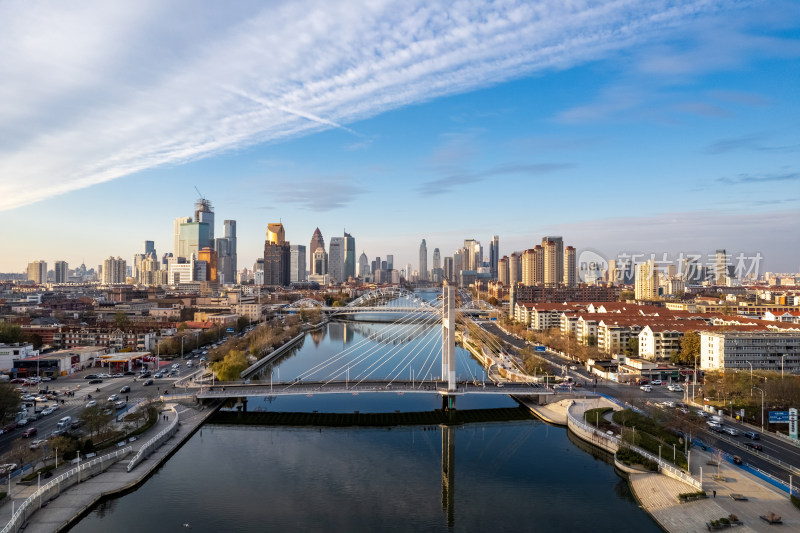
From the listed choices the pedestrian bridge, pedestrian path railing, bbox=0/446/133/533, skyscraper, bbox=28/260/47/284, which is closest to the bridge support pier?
the pedestrian bridge

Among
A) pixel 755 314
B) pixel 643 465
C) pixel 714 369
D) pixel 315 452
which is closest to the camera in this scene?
pixel 643 465

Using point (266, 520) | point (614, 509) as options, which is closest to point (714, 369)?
point (614, 509)

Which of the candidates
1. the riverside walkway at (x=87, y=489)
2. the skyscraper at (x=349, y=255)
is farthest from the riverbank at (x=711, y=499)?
the skyscraper at (x=349, y=255)

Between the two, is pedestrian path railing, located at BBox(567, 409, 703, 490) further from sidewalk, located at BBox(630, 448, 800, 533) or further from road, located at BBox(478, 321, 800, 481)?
road, located at BBox(478, 321, 800, 481)

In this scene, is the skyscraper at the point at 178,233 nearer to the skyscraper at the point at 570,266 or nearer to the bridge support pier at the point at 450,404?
the skyscraper at the point at 570,266

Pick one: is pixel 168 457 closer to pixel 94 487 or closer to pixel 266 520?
pixel 94 487

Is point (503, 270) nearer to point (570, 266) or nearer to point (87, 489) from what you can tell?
point (570, 266)
